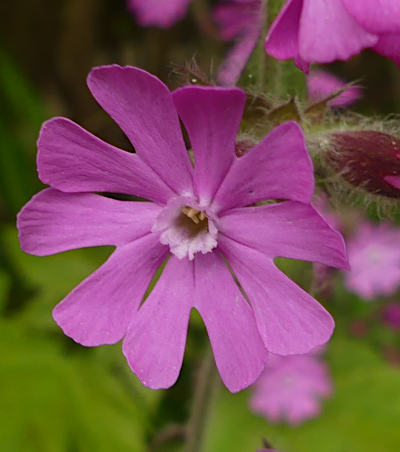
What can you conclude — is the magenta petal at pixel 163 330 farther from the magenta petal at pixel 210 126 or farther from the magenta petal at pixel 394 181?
the magenta petal at pixel 394 181

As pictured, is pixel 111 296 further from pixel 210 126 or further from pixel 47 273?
pixel 47 273

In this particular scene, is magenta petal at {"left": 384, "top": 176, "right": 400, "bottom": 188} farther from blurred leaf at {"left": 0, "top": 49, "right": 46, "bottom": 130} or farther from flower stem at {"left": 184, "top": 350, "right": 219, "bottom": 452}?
blurred leaf at {"left": 0, "top": 49, "right": 46, "bottom": 130}

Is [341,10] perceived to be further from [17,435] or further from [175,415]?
[175,415]

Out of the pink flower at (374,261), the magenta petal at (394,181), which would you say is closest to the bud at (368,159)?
the magenta petal at (394,181)

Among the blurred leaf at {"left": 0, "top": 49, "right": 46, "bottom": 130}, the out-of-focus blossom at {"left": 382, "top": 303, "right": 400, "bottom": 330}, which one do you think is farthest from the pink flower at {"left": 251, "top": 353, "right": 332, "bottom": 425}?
the blurred leaf at {"left": 0, "top": 49, "right": 46, "bottom": 130}

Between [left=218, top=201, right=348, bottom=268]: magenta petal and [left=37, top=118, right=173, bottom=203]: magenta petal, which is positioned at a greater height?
[left=37, top=118, right=173, bottom=203]: magenta petal

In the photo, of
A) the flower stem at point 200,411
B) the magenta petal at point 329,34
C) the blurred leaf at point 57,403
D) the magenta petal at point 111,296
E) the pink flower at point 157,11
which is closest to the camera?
the magenta petal at point 329,34

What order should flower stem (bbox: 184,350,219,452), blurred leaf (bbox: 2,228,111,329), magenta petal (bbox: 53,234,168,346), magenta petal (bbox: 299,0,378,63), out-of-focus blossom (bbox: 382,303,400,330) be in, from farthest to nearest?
out-of-focus blossom (bbox: 382,303,400,330)
blurred leaf (bbox: 2,228,111,329)
flower stem (bbox: 184,350,219,452)
magenta petal (bbox: 53,234,168,346)
magenta petal (bbox: 299,0,378,63)
